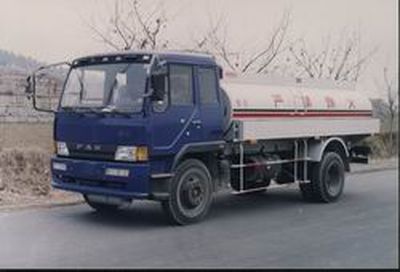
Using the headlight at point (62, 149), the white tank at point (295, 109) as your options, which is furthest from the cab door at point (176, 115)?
the headlight at point (62, 149)

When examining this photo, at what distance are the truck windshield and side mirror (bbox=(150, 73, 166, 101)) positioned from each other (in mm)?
133

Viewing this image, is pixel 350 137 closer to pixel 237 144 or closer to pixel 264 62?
pixel 237 144

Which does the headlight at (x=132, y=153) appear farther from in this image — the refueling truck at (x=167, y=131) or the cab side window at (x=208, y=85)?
the cab side window at (x=208, y=85)

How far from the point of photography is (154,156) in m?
9.13

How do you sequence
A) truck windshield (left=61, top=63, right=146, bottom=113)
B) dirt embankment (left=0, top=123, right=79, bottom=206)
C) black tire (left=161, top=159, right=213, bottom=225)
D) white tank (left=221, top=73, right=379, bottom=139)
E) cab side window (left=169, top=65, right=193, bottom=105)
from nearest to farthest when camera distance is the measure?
truck windshield (left=61, top=63, right=146, bottom=113) → black tire (left=161, top=159, right=213, bottom=225) → cab side window (left=169, top=65, right=193, bottom=105) → white tank (left=221, top=73, right=379, bottom=139) → dirt embankment (left=0, top=123, right=79, bottom=206)

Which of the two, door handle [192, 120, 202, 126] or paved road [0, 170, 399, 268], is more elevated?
door handle [192, 120, 202, 126]

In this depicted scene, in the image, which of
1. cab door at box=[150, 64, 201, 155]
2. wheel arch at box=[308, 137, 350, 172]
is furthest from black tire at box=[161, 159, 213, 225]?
wheel arch at box=[308, 137, 350, 172]

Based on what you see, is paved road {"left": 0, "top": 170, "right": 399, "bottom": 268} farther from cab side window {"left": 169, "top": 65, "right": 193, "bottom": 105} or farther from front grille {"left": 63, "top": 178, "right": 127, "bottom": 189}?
cab side window {"left": 169, "top": 65, "right": 193, "bottom": 105}

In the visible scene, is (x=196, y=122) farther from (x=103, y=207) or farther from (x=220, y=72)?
(x=103, y=207)

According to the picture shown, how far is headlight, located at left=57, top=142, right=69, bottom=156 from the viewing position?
9.85 meters

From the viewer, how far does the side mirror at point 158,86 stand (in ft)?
30.0

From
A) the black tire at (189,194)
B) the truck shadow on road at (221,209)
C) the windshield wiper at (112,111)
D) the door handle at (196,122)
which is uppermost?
the windshield wiper at (112,111)

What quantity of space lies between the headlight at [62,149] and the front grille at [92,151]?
0.07 meters

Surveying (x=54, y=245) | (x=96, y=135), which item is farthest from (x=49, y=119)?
(x=54, y=245)
